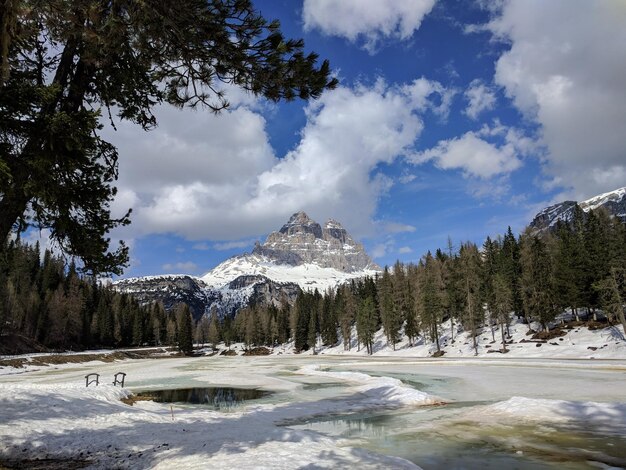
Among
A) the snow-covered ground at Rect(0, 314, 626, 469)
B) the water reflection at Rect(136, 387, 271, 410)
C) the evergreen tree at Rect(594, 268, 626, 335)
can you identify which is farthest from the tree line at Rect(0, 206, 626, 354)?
the water reflection at Rect(136, 387, 271, 410)

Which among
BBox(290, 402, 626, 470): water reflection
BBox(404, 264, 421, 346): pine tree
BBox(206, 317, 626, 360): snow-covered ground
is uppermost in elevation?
BBox(404, 264, 421, 346): pine tree

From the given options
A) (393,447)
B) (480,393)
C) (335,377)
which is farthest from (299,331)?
(393,447)

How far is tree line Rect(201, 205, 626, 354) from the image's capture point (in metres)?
59.8

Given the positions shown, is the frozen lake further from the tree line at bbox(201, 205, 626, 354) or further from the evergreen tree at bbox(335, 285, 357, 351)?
the evergreen tree at bbox(335, 285, 357, 351)

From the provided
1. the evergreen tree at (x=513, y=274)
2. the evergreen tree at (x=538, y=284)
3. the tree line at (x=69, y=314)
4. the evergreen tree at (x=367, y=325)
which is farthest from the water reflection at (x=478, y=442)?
the tree line at (x=69, y=314)

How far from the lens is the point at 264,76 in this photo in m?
8.20

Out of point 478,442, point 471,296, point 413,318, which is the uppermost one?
point 471,296

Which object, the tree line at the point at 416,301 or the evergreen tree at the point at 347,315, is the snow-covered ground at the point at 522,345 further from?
the evergreen tree at the point at 347,315

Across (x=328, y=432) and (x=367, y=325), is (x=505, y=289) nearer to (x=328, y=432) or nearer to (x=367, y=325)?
(x=367, y=325)

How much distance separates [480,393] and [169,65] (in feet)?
72.6

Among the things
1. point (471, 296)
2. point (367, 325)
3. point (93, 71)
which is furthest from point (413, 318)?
point (93, 71)

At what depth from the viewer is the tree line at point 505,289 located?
59.8 metres

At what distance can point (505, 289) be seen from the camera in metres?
65.9

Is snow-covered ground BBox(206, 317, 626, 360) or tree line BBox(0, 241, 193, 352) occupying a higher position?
tree line BBox(0, 241, 193, 352)
